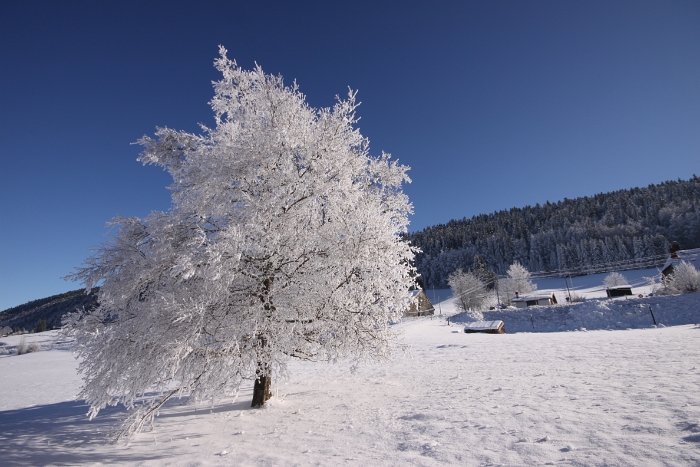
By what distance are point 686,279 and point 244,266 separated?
49162 millimetres

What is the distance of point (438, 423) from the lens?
5.21 meters

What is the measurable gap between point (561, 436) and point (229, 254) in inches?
222

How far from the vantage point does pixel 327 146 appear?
23.6 ft

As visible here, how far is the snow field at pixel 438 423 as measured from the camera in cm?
391

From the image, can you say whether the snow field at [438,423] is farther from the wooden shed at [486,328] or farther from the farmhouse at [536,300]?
the farmhouse at [536,300]

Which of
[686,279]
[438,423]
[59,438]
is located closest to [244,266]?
[438,423]

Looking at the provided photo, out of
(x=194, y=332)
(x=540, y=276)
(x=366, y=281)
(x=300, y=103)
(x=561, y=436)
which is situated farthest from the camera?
(x=540, y=276)

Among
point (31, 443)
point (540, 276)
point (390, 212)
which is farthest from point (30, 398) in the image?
point (540, 276)

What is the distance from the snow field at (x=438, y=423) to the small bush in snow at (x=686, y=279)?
118 ft

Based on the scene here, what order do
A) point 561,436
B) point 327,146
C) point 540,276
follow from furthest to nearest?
point 540,276
point 327,146
point 561,436

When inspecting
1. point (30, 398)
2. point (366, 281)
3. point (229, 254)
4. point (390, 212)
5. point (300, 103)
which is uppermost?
point (300, 103)

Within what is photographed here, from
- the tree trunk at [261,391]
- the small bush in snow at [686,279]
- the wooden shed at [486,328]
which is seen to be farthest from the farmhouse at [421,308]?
the tree trunk at [261,391]

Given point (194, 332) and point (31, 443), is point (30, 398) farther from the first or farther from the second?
point (194, 332)

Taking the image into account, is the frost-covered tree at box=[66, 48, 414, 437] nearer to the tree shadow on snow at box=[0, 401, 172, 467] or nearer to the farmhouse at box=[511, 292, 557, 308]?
the tree shadow on snow at box=[0, 401, 172, 467]
